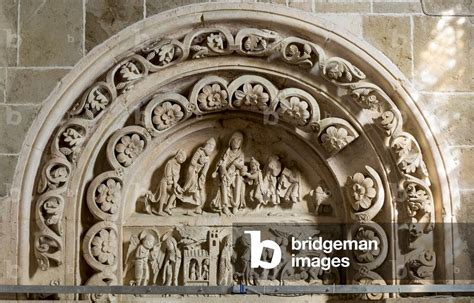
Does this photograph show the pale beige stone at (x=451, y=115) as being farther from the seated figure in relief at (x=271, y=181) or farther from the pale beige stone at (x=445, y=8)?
the seated figure in relief at (x=271, y=181)

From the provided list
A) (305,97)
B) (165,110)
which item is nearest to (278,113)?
(305,97)

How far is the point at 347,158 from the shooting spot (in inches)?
211

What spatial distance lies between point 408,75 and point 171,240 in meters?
1.51

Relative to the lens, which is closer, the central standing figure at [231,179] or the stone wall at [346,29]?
the stone wall at [346,29]

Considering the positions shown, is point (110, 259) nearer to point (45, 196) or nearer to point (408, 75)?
point (45, 196)

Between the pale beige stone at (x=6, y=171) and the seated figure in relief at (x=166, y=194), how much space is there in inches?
28.4

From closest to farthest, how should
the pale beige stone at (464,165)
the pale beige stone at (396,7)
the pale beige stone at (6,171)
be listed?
the pale beige stone at (6,171), the pale beige stone at (464,165), the pale beige stone at (396,7)

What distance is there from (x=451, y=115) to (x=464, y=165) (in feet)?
0.89

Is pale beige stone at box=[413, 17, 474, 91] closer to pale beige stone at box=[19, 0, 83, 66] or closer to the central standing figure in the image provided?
the central standing figure

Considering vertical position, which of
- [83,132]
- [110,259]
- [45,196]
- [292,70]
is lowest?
[110,259]

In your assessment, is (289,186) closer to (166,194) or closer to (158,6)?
(166,194)

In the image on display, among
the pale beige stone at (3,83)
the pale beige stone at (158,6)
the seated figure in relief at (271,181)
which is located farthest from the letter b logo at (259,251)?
the pale beige stone at (3,83)

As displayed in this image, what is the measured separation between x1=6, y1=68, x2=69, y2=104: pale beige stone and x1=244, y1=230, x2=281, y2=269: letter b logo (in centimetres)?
128

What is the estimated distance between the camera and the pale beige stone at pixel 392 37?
5.27 m
